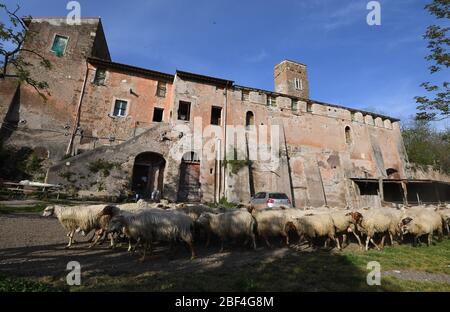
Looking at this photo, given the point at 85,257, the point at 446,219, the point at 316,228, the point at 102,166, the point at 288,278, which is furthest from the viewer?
the point at 102,166

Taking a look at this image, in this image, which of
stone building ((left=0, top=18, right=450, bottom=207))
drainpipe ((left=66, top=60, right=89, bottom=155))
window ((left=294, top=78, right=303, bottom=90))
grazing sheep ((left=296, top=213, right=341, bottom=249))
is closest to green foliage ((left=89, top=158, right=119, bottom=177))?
stone building ((left=0, top=18, right=450, bottom=207))

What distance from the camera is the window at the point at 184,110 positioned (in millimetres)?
22478

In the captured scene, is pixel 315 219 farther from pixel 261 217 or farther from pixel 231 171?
pixel 231 171

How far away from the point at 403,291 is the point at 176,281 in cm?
428

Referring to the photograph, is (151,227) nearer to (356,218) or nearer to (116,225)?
(116,225)

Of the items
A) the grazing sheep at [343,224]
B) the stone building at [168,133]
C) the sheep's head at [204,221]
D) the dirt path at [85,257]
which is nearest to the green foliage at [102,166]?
the stone building at [168,133]

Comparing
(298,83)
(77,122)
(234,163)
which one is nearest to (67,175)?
(77,122)

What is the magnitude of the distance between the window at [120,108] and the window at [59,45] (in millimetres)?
6681

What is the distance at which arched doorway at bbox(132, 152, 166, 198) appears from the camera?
2087 cm

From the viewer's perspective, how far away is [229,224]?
776 cm

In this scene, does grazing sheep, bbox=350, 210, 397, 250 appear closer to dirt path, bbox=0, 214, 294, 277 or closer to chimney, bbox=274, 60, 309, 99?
dirt path, bbox=0, 214, 294, 277

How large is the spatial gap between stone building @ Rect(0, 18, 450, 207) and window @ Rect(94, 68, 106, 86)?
9 centimetres

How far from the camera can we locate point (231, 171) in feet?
68.6

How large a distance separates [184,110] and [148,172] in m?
6.94
